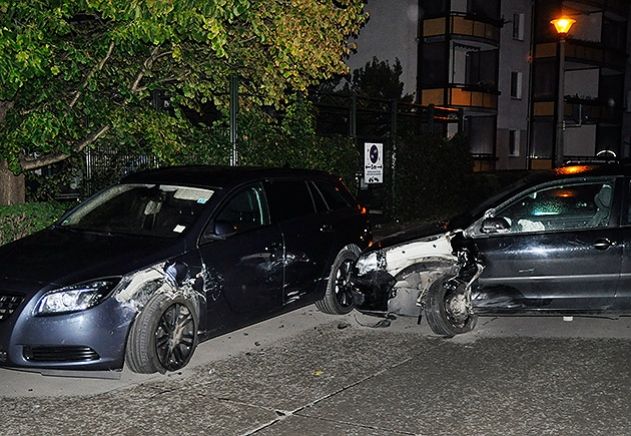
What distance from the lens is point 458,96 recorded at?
3048 cm

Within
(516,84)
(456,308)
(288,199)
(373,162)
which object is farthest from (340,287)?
(516,84)

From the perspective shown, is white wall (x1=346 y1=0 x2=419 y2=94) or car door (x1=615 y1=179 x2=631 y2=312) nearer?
car door (x1=615 y1=179 x2=631 y2=312)

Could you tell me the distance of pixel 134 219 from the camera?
6.85 metres

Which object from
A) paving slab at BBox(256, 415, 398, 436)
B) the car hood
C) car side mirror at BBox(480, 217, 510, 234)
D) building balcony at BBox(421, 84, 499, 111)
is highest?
building balcony at BBox(421, 84, 499, 111)

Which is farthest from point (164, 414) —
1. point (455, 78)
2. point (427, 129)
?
point (455, 78)

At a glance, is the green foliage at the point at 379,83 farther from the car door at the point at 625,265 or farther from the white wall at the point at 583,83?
the car door at the point at 625,265

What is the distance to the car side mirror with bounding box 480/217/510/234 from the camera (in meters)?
7.36

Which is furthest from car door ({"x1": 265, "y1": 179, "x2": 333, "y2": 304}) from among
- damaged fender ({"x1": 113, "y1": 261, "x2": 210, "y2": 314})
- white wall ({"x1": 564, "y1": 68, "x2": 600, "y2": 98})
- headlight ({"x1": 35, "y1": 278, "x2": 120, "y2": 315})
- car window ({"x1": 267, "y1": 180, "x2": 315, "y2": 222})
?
white wall ({"x1": 564, "y1": 68, "x2": 600, "y2": 98})

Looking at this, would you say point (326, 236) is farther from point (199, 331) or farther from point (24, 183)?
point (24, 183)

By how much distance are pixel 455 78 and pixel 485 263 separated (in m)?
25.8

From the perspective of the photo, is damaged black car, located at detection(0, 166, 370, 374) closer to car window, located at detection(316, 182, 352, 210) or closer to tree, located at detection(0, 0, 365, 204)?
car window, located at detection(316, 182, 352, 210)

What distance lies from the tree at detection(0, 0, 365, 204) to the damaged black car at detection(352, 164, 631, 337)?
9.66 feet

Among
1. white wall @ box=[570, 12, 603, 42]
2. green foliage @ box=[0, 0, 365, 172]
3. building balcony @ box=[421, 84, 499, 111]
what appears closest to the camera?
green foliage @ box=[0, 0, 365, 172]

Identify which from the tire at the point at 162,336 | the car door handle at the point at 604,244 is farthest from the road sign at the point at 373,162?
the tire at the point at 162,336
